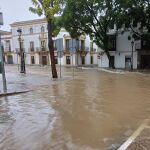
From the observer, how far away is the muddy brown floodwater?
19.6 ft

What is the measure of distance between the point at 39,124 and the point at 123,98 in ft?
16.9

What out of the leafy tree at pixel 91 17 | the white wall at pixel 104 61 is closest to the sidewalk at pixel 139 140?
the leafy tree at pixel 91 17

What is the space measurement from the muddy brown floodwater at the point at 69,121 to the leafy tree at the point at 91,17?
22089 millimetres

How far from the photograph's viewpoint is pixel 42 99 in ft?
37.9

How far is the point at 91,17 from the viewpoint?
3434 centimetres

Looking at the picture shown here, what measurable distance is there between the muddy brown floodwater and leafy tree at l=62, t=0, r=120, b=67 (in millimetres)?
22089

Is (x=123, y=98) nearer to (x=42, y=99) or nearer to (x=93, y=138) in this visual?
(x=42, y=99)

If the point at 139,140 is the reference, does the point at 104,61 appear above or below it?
above

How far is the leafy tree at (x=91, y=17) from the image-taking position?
1275 inches

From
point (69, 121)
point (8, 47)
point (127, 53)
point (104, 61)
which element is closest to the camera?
point (69, 121)

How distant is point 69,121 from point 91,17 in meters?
28.0

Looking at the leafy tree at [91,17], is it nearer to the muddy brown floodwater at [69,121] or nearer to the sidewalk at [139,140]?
the muddy brown floodwater at [69,121]

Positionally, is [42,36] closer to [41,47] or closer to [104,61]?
[41,47]

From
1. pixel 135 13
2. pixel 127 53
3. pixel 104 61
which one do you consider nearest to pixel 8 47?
pixel 104 61
